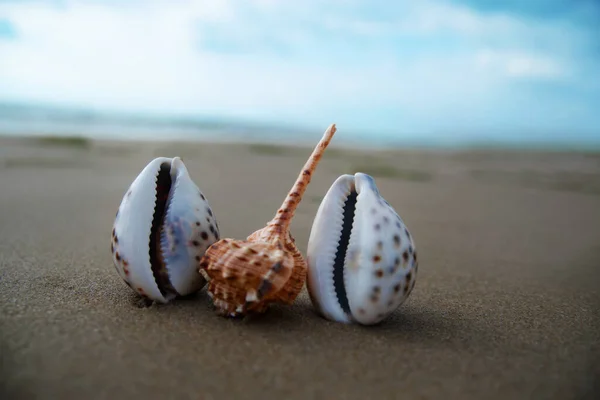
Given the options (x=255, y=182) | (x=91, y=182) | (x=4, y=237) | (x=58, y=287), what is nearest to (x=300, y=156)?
(x=255, y=182)

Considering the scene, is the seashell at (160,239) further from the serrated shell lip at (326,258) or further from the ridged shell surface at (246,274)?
the serrated shell lip at (326,258)

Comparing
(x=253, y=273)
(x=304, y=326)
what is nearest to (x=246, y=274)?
(x=253, y=273)

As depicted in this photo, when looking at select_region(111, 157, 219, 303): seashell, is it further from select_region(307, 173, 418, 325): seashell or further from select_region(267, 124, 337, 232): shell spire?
select_region(307, 173, 418, 325): seashell

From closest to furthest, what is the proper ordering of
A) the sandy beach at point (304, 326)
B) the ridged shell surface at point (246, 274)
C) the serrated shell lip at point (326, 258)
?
the sandy beach at point (304, 326)
the ridged shell surface at point (246, 274)
the serrated shell lip at point (326, 258)

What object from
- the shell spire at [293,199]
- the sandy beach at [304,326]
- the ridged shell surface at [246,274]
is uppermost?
the shell spire at [293,199]

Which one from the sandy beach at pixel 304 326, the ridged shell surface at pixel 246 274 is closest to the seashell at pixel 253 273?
the ridged shell surface at pixel 246 274

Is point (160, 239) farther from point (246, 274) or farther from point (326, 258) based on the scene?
point (326, 258)

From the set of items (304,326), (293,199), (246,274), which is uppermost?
(293,199)
